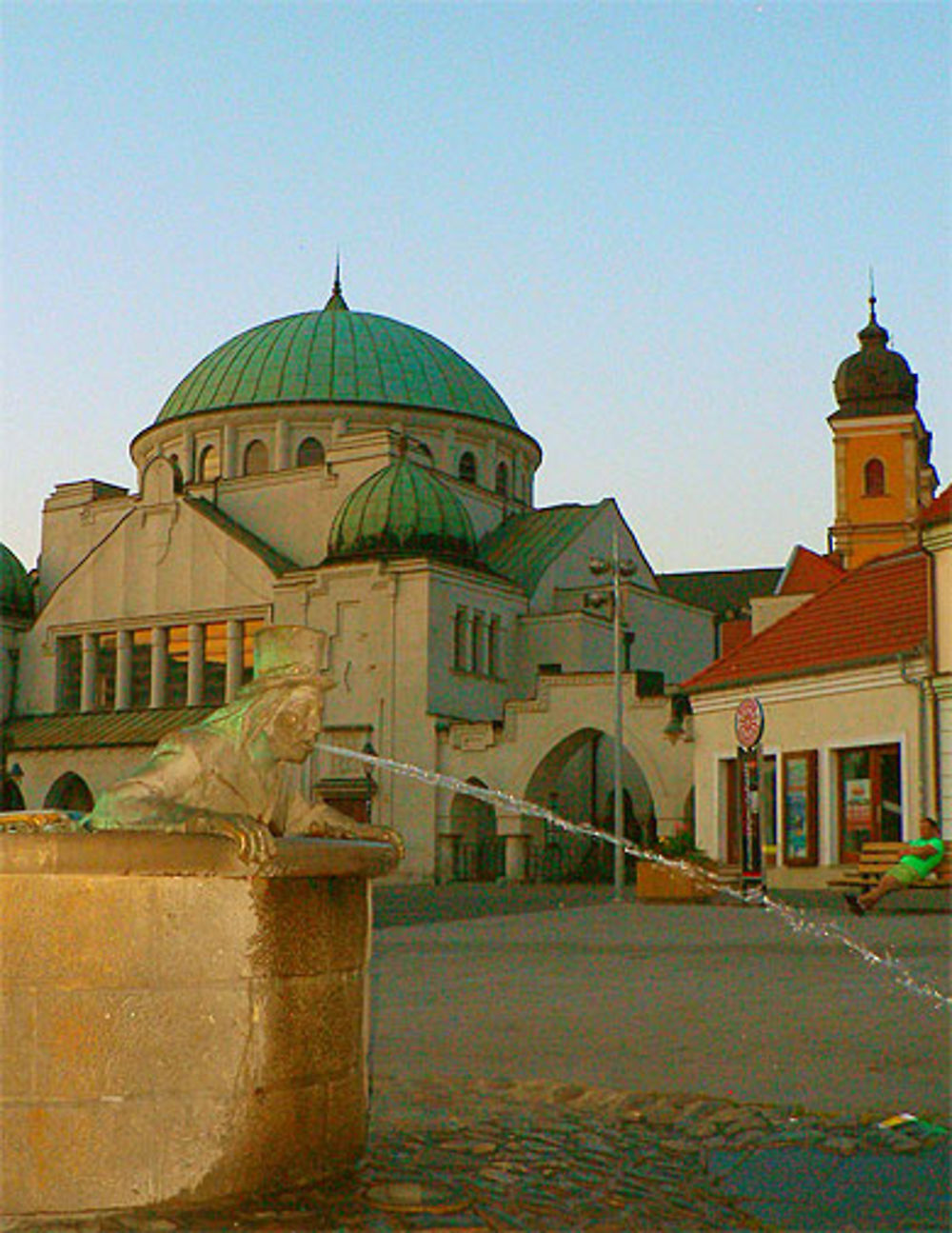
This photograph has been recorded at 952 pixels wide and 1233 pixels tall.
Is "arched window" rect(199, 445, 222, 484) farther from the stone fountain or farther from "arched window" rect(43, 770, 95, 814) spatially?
the stone fountain

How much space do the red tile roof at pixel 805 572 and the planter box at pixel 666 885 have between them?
63.2 ft

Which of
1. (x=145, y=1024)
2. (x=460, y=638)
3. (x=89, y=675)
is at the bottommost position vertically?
(x=145, y=1024)

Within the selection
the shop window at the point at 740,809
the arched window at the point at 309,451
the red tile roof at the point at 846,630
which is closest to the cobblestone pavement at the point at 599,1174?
the red tile roof at the point at 846,630

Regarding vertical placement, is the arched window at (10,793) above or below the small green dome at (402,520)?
below

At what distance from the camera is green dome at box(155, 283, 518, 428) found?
2291 inches

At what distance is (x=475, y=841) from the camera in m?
46.2

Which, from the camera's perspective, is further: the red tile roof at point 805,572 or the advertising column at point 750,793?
the red tile roof at point 805,572

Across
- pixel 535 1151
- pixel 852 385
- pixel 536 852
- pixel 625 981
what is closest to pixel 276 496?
pixel 536 852

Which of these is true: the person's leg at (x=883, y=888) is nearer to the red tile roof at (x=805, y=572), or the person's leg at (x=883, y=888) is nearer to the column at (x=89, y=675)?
the red tile roof at (x=805, y=572)

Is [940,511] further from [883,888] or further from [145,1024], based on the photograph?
[145,1024]

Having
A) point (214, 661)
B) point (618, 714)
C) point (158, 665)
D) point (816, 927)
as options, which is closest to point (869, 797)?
point (618, 714)

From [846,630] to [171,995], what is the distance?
26599mm

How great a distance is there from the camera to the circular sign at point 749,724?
23.9 m

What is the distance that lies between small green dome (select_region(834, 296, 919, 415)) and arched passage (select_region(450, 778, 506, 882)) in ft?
91.2
